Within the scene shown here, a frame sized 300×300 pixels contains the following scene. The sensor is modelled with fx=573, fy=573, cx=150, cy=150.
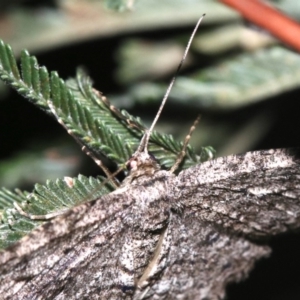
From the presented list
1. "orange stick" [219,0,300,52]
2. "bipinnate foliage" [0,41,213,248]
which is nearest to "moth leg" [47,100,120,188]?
"bipinnate foliage" [0,41,213,248]

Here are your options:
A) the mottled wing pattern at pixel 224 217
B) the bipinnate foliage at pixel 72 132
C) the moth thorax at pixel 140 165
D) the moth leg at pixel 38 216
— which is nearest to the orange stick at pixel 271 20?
the mottled wing pattern at pixel 224 217

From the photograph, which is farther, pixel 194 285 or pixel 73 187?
pixel 194 285

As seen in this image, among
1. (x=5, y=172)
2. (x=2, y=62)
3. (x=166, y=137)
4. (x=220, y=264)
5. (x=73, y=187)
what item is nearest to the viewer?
(x=2, y=62)

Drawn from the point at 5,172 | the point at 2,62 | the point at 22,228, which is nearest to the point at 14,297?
the point at 22,228

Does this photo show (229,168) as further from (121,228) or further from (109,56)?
(109,56)

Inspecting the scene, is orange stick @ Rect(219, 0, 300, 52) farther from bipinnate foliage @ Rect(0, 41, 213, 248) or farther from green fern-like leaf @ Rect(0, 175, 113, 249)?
green fern-like leaf @ Rect(0, 175, 113, 249)

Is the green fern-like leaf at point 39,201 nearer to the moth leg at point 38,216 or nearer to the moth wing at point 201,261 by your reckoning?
the moth leg at point 38,216

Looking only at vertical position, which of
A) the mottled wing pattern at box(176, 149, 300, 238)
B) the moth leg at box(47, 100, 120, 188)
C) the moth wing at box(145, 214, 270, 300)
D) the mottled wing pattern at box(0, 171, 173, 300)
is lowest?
the moth wing at box(145, 214, 270, 300)
